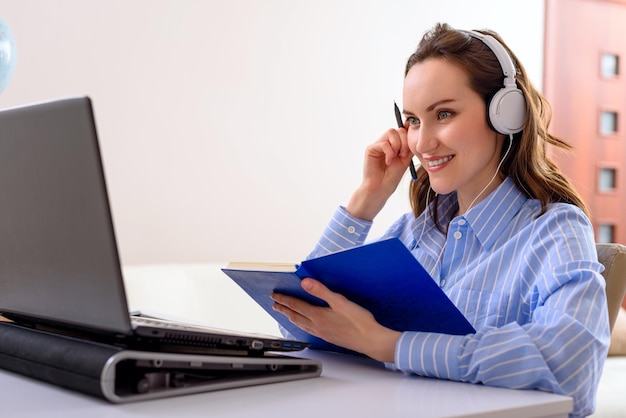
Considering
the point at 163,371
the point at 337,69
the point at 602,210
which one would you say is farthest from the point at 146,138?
the point at 602,210

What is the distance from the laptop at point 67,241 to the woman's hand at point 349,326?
0.10 meters

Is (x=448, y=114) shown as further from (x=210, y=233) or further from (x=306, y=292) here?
(x=210, y=233)

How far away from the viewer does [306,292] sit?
1.14 metres

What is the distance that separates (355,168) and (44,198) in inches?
106

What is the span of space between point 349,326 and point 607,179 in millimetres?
3614

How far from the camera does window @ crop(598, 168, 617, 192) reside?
4.36 m

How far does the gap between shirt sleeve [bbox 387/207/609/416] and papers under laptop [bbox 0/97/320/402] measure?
0.16 metres

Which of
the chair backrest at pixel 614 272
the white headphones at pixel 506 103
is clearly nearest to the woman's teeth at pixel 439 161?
the white headphones at pixel 506 103

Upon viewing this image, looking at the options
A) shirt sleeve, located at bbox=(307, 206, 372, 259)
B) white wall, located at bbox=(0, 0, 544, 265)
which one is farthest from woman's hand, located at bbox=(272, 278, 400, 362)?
white wall, located at bbox=(0, 0, 544, 265)

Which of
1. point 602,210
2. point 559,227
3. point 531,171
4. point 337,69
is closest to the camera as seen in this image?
point 559,227

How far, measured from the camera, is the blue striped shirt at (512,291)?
107 centimetres

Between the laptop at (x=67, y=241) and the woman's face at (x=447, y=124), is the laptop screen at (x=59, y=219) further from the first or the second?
the woman's face at (x=447, y=124)

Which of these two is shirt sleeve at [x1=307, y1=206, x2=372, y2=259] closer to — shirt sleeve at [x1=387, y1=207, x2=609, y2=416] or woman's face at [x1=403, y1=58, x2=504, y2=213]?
woman's face at [x1=403, y1=58, x2=504, y2=213]

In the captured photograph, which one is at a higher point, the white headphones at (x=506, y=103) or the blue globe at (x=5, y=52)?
the blue globe at (x=5, y=52)
